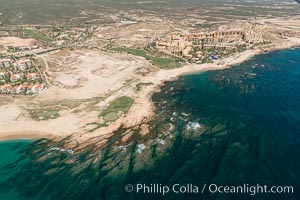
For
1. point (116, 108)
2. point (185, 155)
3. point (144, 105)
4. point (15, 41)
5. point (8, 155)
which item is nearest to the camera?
point (185, 155)

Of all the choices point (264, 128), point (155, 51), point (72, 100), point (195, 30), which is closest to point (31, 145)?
point (72, 100)

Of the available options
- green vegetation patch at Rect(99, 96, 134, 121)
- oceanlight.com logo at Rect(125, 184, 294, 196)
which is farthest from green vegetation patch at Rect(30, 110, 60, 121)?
oceanlight.com logo at Rect(125, 184, 294, 196)

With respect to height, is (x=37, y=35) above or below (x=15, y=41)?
above

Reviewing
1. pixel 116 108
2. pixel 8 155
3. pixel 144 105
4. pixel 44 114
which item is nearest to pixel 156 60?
pixel 144 105

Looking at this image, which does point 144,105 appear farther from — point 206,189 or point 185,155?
point 206,189

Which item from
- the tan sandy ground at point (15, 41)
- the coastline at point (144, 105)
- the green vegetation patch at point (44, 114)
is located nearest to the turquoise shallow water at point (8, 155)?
the coastline at point (144, 105)

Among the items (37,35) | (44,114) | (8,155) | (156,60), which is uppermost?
(37,35)
